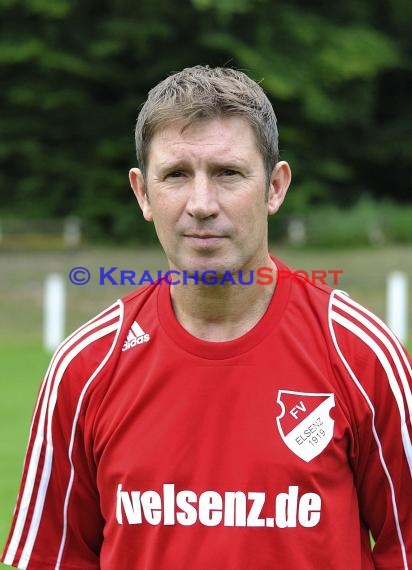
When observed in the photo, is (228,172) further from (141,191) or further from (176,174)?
(141,191)

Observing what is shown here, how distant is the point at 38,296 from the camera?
70.2ft

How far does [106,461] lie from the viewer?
106 inches

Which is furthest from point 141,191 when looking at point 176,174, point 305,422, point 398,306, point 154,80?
point 154,80

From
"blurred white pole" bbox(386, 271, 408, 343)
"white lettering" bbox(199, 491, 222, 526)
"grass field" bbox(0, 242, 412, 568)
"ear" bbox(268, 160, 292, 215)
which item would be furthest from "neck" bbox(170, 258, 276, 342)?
"blurred white pole" bbox(386, 271, 408, 343)

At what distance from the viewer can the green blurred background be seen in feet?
101

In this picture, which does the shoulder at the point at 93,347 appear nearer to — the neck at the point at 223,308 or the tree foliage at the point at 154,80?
the neck at the point at 223,308

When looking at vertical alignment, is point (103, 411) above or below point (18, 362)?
below

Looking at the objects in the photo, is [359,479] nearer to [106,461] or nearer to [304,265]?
[106,461]

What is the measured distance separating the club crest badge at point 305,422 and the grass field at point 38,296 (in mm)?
4469

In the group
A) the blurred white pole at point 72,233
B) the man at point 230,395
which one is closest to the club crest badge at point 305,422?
the man at point 230,395

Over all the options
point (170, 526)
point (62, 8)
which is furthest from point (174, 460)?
point (62, 8)

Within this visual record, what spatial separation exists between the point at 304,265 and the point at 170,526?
75.3 feet

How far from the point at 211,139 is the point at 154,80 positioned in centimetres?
3288

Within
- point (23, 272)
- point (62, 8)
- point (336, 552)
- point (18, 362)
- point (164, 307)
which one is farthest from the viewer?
point (62, 8)
